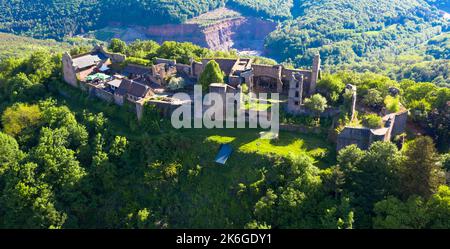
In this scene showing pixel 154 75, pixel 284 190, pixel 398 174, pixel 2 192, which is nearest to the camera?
pixel 398 174

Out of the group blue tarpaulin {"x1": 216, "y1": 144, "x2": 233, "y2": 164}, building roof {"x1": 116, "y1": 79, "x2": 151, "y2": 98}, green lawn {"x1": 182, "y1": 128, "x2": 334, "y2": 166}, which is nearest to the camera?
green lawn {"x1": 182, "y1": 128, "x2": 334, "y2": 166}

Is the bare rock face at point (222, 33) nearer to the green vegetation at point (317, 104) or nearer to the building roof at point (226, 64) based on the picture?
the building roof at point (226, 64)

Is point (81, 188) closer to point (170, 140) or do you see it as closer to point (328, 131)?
point (170, 140)

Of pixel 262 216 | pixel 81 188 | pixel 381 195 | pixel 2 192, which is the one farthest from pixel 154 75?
pixel 381 195

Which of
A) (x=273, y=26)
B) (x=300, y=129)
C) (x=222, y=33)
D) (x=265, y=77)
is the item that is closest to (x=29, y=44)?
(x=222, y=33)

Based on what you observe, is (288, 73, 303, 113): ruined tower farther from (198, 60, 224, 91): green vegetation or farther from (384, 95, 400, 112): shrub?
(384, 95, 400, 112): shrub

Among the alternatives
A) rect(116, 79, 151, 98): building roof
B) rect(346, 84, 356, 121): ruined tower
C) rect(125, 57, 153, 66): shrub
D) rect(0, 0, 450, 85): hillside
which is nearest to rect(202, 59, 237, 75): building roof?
rect(125, 57, 153, 66): shrub

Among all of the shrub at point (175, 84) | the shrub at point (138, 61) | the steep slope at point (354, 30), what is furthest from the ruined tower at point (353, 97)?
the steep slope at point (354, 30)
